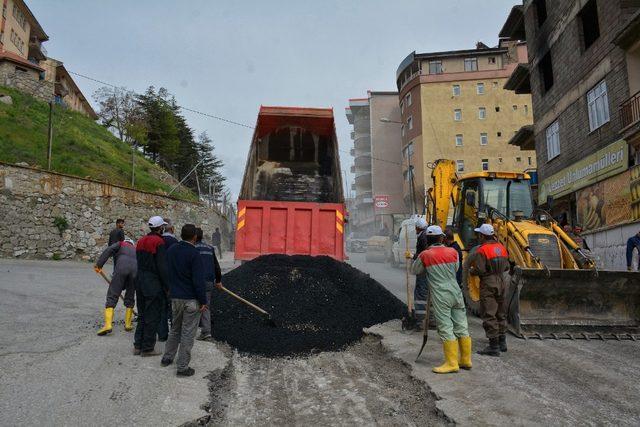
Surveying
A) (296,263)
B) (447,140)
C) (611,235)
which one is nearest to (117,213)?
(296,263)

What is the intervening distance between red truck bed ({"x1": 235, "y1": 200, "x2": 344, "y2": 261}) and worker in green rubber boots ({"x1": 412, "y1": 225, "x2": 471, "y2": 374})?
3.88 m

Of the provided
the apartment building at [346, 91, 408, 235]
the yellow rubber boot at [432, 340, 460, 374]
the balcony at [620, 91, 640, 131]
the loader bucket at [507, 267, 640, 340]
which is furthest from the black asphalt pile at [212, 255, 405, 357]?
the apartment building at [346, 91, 408, 235]

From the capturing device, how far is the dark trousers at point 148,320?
5.15 m

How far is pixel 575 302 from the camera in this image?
21.4 feet

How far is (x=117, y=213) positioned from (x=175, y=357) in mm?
13700

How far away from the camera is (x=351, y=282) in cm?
796

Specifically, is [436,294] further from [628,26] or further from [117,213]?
[117,213]

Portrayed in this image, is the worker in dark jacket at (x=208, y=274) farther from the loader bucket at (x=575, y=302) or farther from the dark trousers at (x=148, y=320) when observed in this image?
the loader bucket at (x=575, y=302)

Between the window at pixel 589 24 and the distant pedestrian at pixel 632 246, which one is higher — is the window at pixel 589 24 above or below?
above

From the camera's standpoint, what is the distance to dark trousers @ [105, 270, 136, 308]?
6.28 meters

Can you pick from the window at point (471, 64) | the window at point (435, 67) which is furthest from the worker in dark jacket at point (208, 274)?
the window at point (471, 64)

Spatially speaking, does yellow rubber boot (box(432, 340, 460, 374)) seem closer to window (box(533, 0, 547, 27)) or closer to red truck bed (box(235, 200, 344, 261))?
red truck bed (box(235, 200, 344, 261))

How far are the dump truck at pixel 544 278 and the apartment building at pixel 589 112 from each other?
10.6 feet

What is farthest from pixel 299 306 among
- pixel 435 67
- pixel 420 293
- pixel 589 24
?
pixel 435 67
